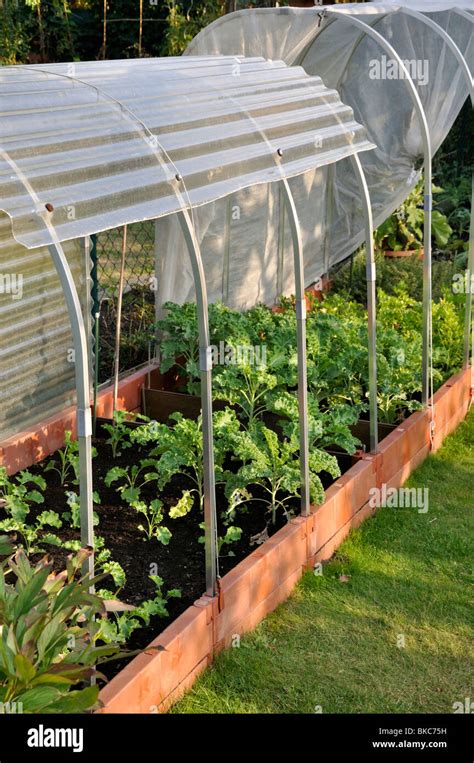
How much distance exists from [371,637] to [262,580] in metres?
0.58

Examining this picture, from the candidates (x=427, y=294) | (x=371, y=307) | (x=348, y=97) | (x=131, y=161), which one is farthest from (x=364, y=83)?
(x=131, y=161)

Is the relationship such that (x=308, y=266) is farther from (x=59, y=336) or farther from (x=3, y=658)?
(x=3, y=658)

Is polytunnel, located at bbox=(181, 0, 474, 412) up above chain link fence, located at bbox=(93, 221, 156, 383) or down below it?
above

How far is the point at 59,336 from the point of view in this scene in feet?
21.2

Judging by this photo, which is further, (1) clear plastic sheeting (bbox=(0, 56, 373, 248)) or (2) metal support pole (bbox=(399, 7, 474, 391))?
(2) metal support pole (bbox=(399, 7, 474, 391))

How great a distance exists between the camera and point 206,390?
168 inches

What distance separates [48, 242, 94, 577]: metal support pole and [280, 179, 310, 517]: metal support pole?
1.72m

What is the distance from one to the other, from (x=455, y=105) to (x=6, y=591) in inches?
229

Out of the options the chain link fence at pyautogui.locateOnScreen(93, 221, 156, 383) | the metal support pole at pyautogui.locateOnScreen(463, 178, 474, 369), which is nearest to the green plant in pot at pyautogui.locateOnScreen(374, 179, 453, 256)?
the chain link fence at pyautogui.locateOnScreen(93, 221, 156, 383)

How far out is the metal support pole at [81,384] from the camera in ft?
11.0

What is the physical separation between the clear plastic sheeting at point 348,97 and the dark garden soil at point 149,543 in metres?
2.05

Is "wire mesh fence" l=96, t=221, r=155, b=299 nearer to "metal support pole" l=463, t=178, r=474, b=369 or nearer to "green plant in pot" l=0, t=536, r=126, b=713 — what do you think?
"metal support pole" l=463, t=178, r=474, b=369

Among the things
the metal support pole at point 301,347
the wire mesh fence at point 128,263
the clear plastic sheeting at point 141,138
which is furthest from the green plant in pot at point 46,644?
the wire mesh fence at point 128,263

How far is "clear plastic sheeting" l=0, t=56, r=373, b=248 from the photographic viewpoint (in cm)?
346
